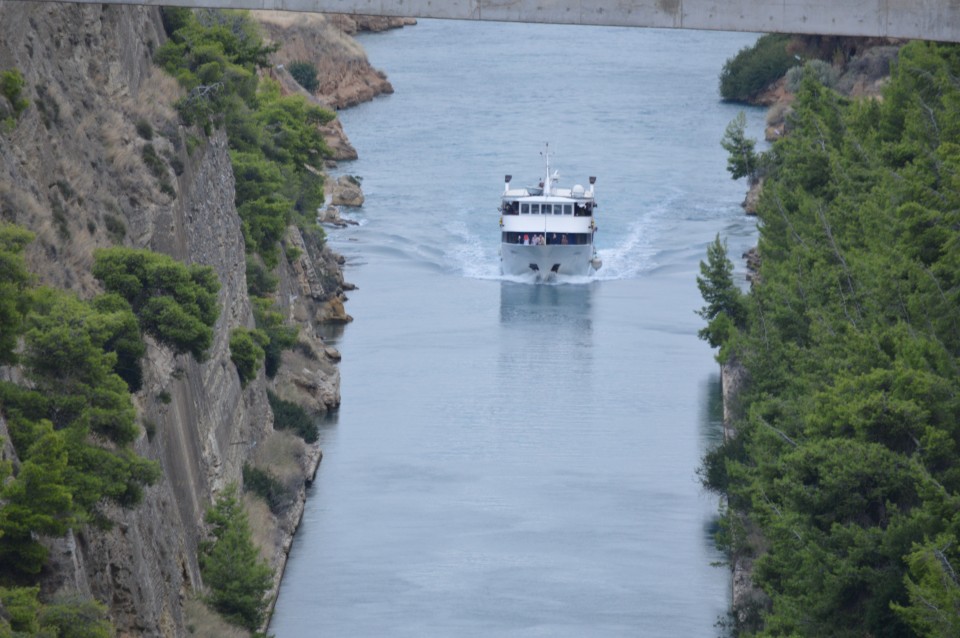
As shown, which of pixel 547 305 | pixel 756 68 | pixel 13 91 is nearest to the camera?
pixel 13 91

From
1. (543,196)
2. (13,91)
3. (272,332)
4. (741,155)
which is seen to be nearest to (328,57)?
(543,196)

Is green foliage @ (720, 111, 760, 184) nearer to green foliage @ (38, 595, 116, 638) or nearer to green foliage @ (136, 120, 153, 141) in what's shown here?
green foliage @ (136, 120, 153, 141)

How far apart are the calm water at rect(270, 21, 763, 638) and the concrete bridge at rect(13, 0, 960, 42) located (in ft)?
50.2

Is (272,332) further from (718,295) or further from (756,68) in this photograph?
(756,68)

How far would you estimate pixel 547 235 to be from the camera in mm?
94812

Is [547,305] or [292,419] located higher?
[292,419]

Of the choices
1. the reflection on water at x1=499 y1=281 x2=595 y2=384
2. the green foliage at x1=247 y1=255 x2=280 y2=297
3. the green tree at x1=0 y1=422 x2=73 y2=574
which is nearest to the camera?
the green tree at x1=0 y1=422 x2=73 y2=574

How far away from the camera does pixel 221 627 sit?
45.9 meters

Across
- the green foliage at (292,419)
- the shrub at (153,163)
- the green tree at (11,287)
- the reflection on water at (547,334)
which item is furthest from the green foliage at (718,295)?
the green tree at (11,287)

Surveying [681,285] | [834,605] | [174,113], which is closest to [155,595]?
[834,605]

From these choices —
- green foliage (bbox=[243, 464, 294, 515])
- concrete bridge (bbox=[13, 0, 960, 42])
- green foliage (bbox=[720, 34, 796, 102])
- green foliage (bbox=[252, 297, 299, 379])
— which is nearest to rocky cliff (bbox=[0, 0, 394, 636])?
green foliage (bbox=[243, 464, 294, 515])

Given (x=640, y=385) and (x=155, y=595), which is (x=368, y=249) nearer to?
(x=640, y=385)

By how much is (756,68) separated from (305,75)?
87.7ft

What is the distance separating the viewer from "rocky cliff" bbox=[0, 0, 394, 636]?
41.8 meters
